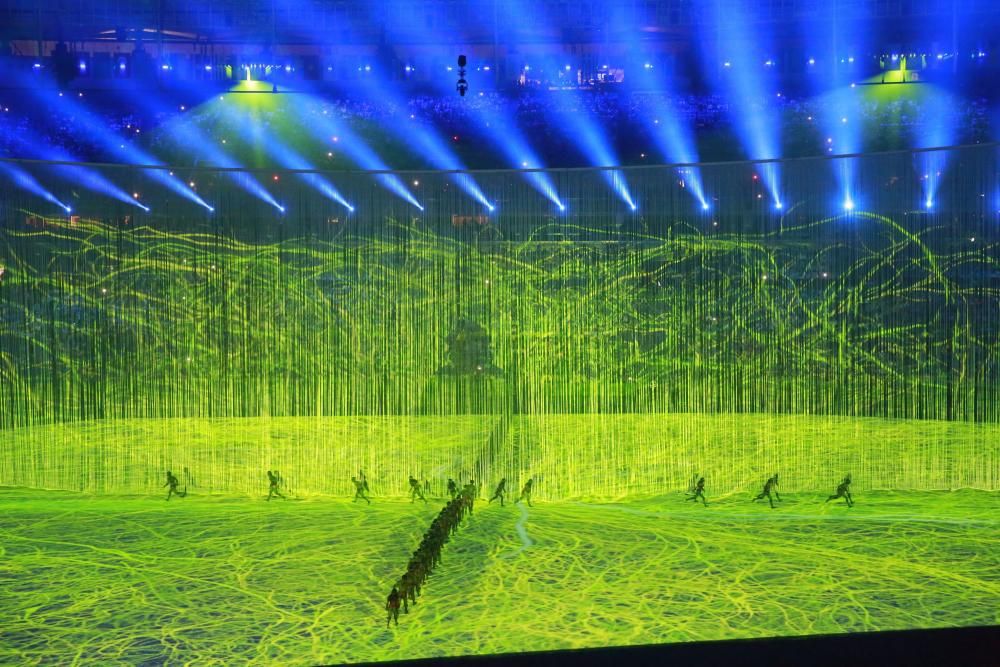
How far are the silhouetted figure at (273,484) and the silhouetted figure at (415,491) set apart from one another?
4.47ft

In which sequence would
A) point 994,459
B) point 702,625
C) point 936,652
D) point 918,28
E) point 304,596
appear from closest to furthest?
point 936,652
point 702,625
point 304,596
point 994,459
point 918,28

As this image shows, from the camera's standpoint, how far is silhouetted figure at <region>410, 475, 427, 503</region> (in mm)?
8531

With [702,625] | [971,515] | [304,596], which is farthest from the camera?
[971,515]

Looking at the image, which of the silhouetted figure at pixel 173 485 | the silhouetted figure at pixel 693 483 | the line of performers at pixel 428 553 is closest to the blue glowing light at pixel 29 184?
the silhouetted figure at pixel 173 485

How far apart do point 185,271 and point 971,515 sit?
8168 millimetres

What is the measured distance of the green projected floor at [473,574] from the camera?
Result: 539 cm

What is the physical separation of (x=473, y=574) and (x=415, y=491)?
2.24m

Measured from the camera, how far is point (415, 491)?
871 centimetres

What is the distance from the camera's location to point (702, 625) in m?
5.51

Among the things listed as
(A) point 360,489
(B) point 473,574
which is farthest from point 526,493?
(B) point 473,574

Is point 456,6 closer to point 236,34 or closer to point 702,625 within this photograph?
point 236,34

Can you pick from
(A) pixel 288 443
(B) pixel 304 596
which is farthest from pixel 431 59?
(B) pixel 304 596

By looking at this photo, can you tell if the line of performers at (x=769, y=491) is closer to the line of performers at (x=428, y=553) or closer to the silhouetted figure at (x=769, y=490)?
the silhouetted figure at (x=769, y=490)

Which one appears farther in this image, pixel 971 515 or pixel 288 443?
pixel 288 443
